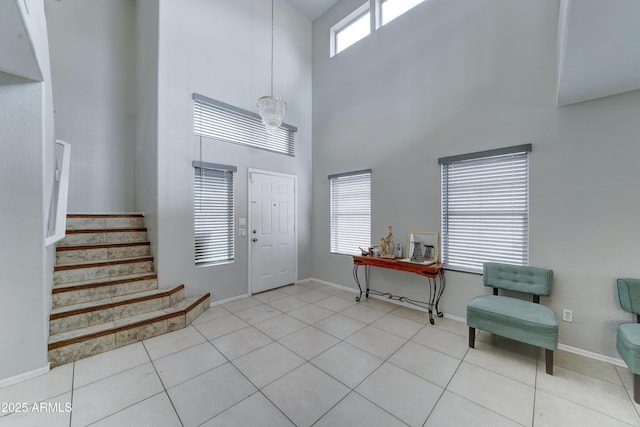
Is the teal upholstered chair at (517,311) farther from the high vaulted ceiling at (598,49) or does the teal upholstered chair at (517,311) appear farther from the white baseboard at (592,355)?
the high vaulted ceiling at (598,49)

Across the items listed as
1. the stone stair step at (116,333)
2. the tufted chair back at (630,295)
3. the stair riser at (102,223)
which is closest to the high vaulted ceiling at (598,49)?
the tufted chair back at (630,295)

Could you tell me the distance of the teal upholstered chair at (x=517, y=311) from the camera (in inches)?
86.1

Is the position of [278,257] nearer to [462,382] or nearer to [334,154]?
[334,154]

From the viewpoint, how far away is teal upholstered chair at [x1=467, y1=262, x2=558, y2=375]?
2.19 metres

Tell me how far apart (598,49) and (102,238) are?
18.5 ft

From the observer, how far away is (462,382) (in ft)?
6.89

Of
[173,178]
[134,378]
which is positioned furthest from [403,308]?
[173,178]

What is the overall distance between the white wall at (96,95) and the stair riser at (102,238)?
1.47 metres

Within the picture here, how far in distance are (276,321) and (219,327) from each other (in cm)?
71

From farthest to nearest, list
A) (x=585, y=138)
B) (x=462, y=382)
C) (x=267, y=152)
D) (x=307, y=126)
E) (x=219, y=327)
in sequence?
1. (x=307, y=126)
2. (x=267, y=152)
3. (x=219, y=327)
4. (x=585, y=138)
5. (x=462, y=382)

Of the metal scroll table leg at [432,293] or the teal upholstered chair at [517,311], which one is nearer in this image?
the teal upholstered chair at [517,311]

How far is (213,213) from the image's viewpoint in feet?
13.0

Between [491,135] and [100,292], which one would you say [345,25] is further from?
[100,292]

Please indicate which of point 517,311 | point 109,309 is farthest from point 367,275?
point 109,309
